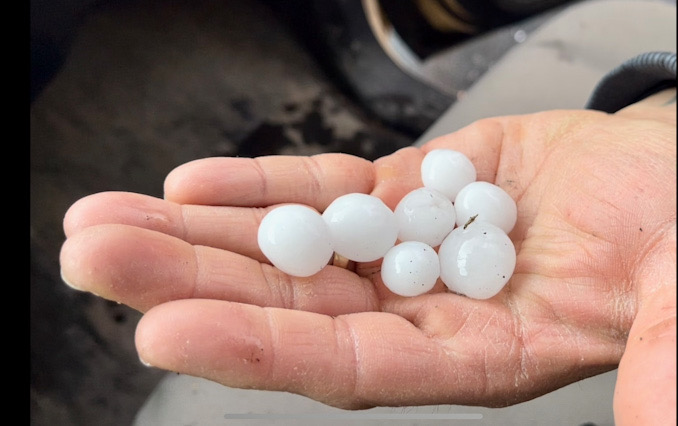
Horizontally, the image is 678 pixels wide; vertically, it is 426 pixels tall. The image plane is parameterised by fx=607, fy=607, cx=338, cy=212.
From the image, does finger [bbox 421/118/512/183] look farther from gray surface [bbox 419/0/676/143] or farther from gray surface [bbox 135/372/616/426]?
gray surface [bbox 135/372/616/426]

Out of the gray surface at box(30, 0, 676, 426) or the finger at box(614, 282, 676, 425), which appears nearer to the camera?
the finger at box(614, 282, 676, 425)

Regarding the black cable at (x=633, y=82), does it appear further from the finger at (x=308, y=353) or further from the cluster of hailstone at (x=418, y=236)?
the finger at (x=308, y=353)

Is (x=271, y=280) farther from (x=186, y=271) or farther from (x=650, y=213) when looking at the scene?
(x=650, y=213)

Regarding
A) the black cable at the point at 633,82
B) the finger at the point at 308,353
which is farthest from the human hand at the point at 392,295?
the black cable at the point at 633,82

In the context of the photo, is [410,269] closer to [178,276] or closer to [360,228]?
[360,228]

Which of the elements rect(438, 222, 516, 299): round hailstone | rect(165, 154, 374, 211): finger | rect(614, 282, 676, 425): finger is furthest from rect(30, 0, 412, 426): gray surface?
rect(614, 282, 676, 425): finger

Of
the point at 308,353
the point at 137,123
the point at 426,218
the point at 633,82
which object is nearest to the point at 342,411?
the point at 308,353
